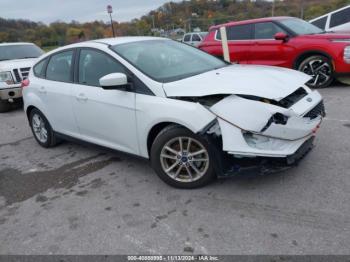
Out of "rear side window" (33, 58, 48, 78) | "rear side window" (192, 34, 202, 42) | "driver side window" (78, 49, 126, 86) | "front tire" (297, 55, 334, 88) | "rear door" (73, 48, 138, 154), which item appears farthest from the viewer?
"rear side window" (192, 34, 202, 42)

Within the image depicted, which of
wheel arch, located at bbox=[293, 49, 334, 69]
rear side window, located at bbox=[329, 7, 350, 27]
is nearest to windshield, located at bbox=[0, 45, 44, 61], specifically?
wheel arch, located at bbox=[293, 49, 334, 69]

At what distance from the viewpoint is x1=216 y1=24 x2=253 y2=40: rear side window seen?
8.77 m

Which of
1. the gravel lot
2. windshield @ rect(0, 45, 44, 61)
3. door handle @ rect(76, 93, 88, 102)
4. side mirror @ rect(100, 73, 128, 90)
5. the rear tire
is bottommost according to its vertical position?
the rear tire

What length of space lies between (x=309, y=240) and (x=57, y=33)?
121 feet

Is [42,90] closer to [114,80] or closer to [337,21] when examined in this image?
[114,80]

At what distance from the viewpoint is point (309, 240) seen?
2.72 metres

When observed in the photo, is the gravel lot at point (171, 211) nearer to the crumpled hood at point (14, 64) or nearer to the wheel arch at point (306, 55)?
the wheel arch at point (306, 55)

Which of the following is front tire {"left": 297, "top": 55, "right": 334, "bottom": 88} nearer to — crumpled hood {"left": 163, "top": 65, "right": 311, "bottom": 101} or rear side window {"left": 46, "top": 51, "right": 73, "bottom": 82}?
crumpled hood {"left": 163, "top": 65, "right": 311, "bottom": 101}

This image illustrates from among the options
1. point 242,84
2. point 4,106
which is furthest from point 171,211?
point 4,106

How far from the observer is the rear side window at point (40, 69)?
532cm

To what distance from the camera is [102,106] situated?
13.4ft

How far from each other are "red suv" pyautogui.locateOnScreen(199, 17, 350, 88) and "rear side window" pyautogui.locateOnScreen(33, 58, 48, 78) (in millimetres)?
5163

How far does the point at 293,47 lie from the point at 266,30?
931mm

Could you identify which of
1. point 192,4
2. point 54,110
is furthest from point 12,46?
point 192,4
